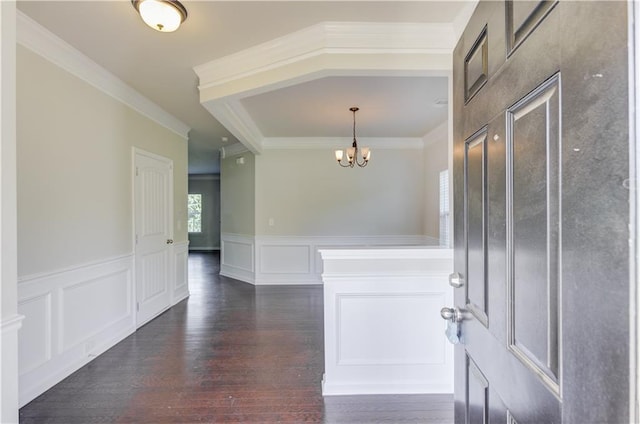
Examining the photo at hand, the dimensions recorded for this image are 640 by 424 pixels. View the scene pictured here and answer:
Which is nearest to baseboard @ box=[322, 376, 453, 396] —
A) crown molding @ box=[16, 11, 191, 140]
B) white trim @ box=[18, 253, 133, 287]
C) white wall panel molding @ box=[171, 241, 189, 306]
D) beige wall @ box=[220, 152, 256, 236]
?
white trim @ box=[18, 253, 133, 287]

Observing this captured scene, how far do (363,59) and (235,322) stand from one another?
Result: 10.2 ft

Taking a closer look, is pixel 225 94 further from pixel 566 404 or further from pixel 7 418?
pixel 566 404

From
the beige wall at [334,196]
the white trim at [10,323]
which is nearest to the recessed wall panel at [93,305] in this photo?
the white trim at [10,323]

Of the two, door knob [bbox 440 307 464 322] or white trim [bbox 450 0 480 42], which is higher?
white trim [bbox 450 0 480 42]

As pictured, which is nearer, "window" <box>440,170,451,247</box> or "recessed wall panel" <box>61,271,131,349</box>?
"recessed wall panel" <box>61,271,131,349</box>

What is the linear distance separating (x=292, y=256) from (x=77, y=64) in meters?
3.98

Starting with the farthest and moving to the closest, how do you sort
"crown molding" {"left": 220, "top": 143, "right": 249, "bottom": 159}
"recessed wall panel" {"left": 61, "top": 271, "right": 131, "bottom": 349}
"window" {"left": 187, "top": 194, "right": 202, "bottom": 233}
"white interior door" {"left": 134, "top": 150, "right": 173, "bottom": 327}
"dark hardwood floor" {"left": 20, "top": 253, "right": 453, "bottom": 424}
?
"window" {"left": 187, "top": 194, "right": 202, "bottom": 233} → "crown molding" {"left": 220, "top": 143, "right": 249, "bottom": 159} → "white interior door" {"left": 134, "top": 150, "right": 173, "bottom": 327} → "recessed wall panel" {"left": 61, "top": 271, "right": 131, "bottom": 349} → "dark hardwood floor" {"left": 20, "top": 253, "right": 453, "bottom": 424}

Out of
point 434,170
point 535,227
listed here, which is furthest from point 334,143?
point 535,227

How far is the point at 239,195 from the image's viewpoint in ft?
19.7

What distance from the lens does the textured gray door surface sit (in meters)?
0.42

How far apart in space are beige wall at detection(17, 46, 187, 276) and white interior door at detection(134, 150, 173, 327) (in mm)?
187

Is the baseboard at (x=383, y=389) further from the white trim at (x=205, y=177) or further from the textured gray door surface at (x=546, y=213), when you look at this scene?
the white trim at (x=205, y=177)

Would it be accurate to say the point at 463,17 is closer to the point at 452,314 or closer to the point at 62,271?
the point at 452,314

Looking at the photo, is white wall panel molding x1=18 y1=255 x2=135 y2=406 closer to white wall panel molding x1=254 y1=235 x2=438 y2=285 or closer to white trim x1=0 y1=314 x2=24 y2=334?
white trim x1=0 y1=314 x2=24 y2=334
